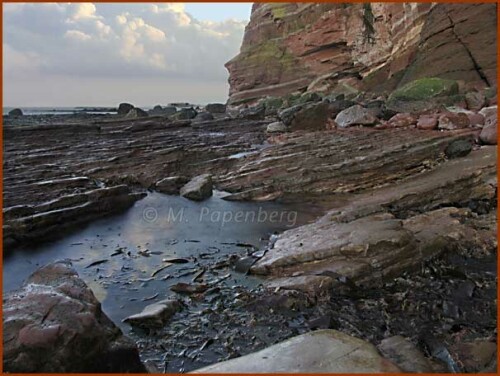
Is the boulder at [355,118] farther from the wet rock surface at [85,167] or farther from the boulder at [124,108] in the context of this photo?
the boulder at [124,108]

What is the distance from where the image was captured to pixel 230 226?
1147 centimetres

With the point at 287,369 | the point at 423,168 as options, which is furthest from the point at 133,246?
the point at 423,168

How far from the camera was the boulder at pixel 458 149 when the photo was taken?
14805 mm

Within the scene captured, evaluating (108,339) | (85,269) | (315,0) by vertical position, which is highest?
(315,0)

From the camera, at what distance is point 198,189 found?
14.2 m

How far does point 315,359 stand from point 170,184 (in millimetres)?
12061

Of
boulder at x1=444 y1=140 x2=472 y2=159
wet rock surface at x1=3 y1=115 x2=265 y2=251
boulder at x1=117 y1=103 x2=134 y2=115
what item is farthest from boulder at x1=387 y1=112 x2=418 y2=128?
boulder at x1=117 y1=103 x2=134 y2=115

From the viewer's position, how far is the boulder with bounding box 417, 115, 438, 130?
66.3ft

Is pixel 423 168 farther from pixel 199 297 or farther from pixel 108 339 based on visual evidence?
pixel 108 339

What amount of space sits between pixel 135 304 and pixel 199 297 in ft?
3.42

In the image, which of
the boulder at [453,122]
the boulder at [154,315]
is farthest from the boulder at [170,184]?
the boulder at [453,122]

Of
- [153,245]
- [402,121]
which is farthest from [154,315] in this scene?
[402,121]

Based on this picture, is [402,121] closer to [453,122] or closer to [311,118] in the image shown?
[453,122]

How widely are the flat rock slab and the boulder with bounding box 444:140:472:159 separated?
12.3 m
